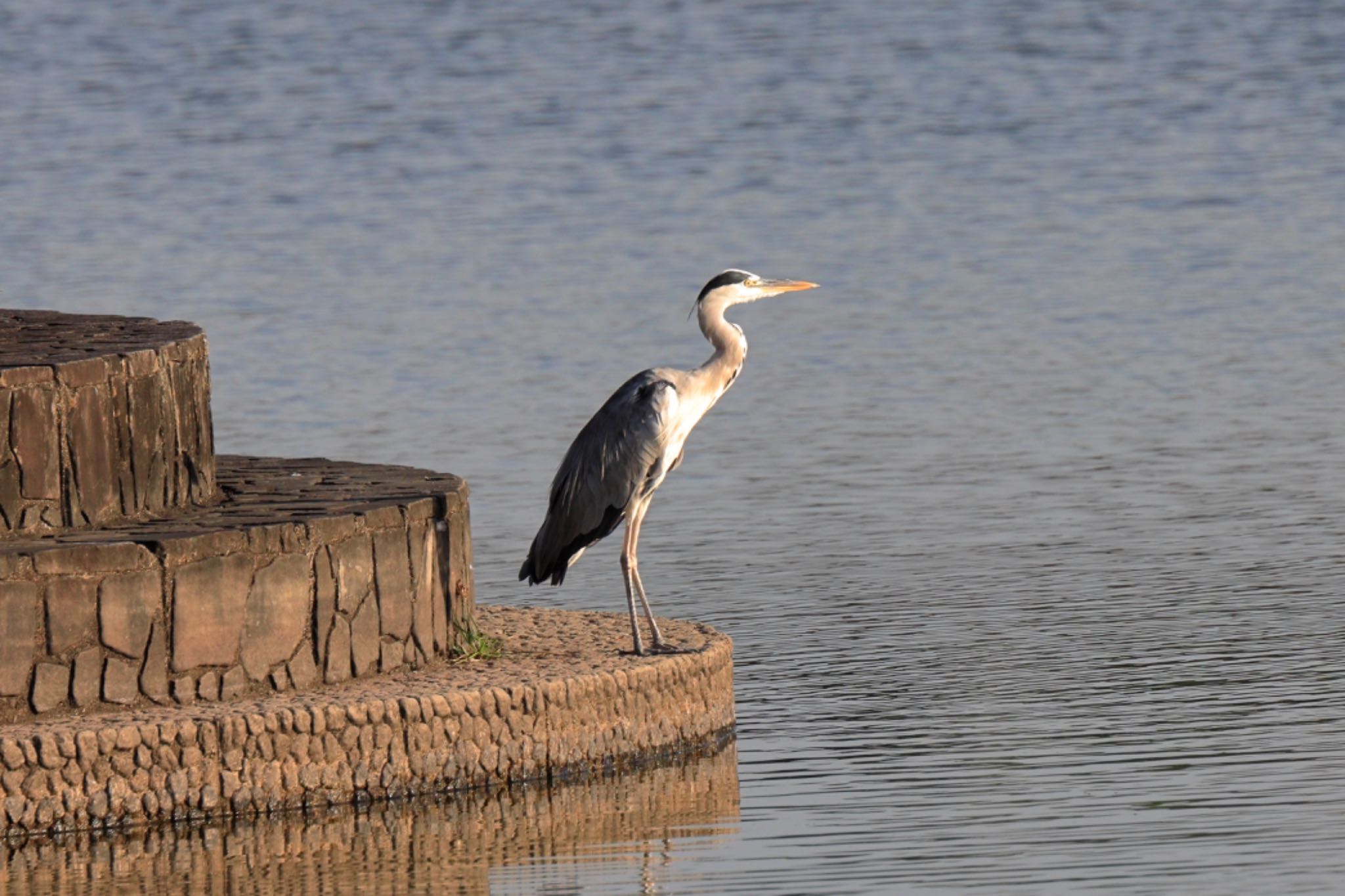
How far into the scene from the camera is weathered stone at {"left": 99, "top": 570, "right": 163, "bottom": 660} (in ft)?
33.0

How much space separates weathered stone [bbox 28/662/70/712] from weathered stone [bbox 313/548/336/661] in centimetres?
90

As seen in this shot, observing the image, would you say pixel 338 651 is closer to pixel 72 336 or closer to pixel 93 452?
pixel 93 452

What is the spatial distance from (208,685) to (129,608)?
1.38 feet

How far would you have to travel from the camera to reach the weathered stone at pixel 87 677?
1012cm

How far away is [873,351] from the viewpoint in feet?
66.1

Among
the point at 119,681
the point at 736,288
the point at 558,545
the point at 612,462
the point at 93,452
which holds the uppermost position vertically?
the point at 736,288

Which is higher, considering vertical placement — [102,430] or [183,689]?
[102,430]

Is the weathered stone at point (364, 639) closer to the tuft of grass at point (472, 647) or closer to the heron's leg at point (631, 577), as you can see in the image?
the tuft of grass at point (472, 647)

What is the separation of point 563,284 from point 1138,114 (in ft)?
43.7

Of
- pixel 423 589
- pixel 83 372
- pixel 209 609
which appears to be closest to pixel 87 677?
pixel 209 609

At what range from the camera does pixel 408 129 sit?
35031mm

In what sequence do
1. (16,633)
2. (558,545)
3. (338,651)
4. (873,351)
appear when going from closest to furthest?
(16,633) → (338,651) → (558,545) → (873,351)

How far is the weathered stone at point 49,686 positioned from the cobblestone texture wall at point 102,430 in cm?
62

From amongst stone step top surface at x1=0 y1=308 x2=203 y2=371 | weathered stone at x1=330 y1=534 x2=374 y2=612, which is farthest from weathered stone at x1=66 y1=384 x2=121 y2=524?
weathered stone at x1=330 y1=534 x2=374 y2=612
